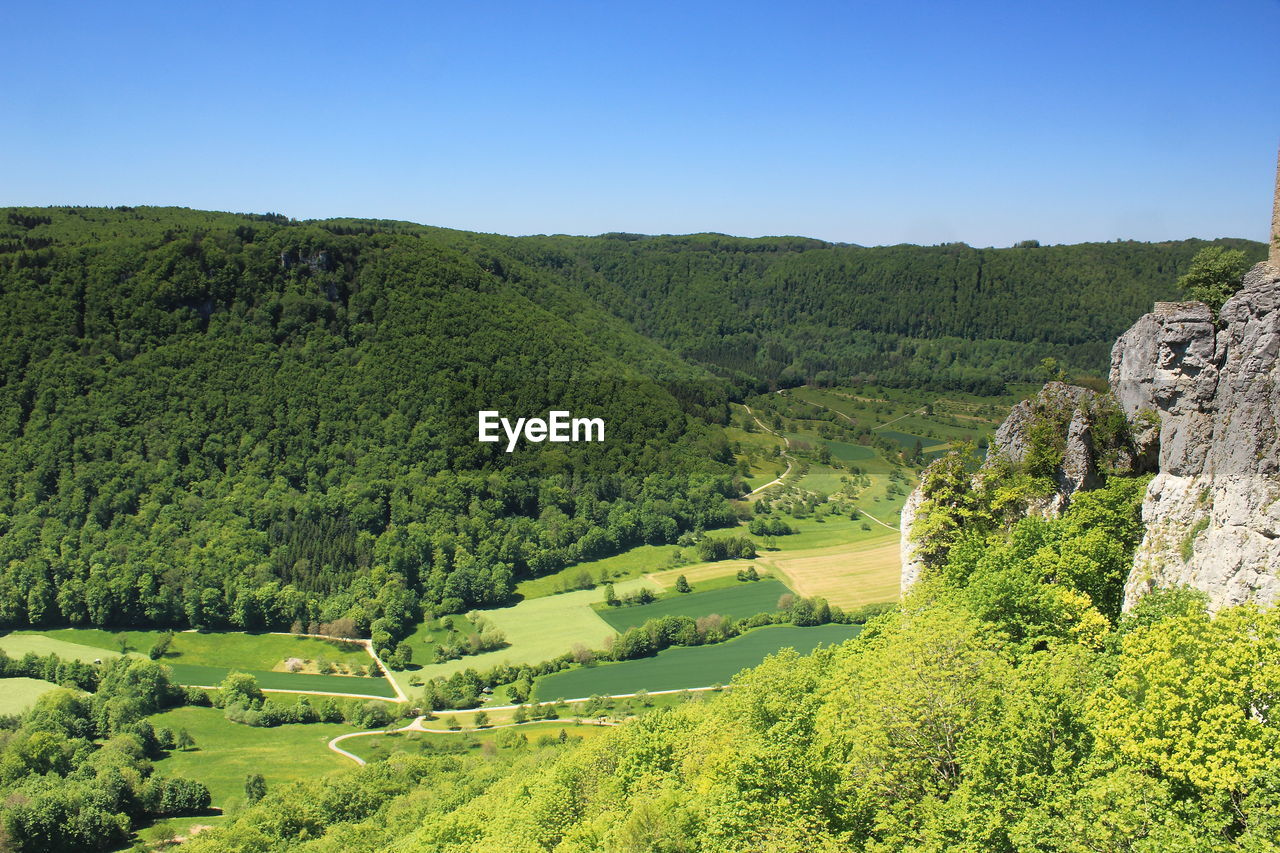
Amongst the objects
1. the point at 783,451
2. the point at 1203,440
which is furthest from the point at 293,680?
the point at 783,451

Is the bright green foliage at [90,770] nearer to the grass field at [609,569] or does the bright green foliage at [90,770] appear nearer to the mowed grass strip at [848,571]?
the grass field at [609,569]

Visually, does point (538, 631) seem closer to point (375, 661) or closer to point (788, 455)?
point (375, 661)

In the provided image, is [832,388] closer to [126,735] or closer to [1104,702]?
[126,735]

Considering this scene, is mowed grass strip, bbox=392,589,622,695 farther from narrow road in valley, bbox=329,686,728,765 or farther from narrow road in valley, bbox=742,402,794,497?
narrow road in valley, bbox=742,402,794,497

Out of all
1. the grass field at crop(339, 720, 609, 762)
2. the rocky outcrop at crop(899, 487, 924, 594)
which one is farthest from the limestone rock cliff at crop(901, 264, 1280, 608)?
the grass field at crop(339, 720, 609, 762)

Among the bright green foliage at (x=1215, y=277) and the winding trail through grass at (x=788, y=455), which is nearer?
the bright green foliage at (x=1215, y=277)

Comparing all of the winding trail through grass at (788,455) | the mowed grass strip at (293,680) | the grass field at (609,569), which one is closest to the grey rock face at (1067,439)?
the mowed grass strip at (293,680)
